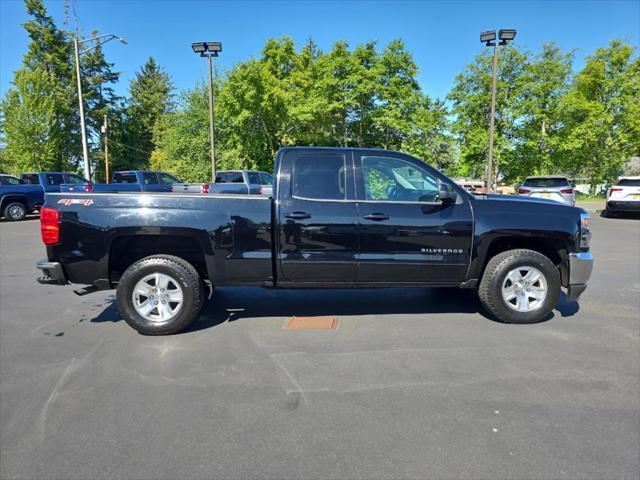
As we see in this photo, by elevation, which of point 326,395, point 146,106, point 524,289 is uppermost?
point 146,106

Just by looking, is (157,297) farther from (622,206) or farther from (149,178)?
(622,206)

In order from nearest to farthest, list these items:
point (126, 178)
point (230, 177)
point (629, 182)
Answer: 1. point (629, 182)
2. point (230, 177)
3. point (126, 178)

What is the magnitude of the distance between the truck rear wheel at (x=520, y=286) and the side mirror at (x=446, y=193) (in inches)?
34.0

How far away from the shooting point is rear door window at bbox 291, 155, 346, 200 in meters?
4.59

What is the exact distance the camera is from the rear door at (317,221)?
4477 mm

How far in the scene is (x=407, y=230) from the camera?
4.54 metres

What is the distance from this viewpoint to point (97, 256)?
4.39m

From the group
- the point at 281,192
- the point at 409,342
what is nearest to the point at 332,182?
the point at 281,192

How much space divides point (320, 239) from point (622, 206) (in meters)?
16.8

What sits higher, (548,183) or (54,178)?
(54,178)

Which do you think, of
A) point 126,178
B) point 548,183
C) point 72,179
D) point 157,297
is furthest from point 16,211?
point 548,183

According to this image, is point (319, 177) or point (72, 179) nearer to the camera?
point (319, 177)

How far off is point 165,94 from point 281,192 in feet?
214

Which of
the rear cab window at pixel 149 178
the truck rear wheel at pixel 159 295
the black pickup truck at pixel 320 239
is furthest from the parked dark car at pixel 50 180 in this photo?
the truck rear wheel at pixel 159 295
